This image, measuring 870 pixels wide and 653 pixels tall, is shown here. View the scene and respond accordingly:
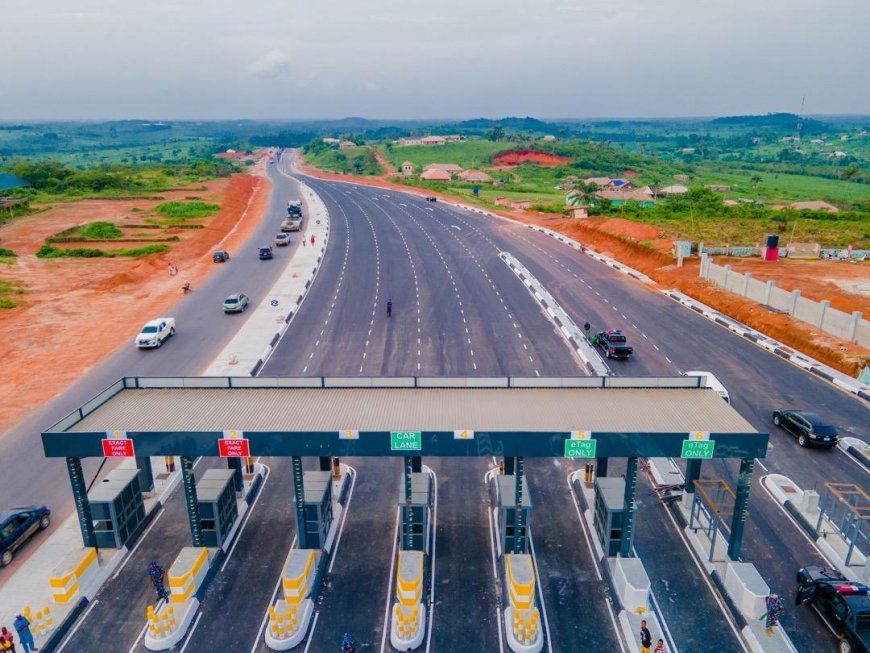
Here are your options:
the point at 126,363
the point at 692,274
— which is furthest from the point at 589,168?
the point at 126,363

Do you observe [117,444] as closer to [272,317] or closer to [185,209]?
[272,317]

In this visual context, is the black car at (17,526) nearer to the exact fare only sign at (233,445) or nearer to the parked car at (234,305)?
the exact fare only sign at (233,445)

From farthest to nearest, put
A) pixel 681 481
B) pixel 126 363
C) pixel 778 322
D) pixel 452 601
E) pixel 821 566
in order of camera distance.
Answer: pixel 778 322 → pixel 126 363 → pixel 681 481 → pixel 821 566 → pixel 452 601

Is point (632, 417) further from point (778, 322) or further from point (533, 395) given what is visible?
point (778, 322)

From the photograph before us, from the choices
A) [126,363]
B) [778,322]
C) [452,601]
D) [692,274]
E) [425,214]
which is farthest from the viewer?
[425,214]

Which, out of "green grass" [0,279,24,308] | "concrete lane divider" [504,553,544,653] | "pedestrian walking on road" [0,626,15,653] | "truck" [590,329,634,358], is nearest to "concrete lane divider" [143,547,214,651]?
"pedestrian walking on road" [0,626,15,653]

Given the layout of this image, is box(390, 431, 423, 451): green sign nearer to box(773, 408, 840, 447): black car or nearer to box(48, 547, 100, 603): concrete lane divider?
box(48, 547, 100, 603): concrete lane divider

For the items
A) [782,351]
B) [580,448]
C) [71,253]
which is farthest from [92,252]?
[782,351]
